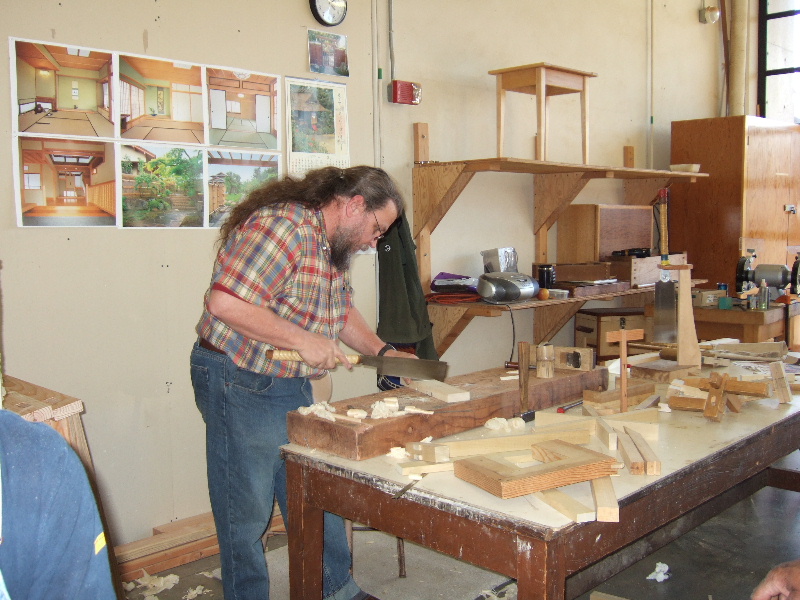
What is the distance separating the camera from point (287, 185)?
241 centimetres

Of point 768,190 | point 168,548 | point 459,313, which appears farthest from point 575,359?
point 768,190

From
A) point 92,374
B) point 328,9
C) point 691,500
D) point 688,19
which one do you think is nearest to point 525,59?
point 328,9

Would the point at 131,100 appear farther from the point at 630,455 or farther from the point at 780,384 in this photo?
the point at 780,384

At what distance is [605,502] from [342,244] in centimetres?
121

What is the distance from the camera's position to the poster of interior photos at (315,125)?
357cm

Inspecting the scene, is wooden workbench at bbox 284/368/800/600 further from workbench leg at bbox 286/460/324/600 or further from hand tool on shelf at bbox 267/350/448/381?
hand tool on shelf at bbox 267/350/448/381

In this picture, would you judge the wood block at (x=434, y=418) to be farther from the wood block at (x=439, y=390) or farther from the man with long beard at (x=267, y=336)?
the man with long beard at (x=267, y=336)

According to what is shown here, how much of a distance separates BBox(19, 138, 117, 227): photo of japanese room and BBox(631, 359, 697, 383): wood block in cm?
208

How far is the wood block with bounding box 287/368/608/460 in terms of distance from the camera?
73.0 inches

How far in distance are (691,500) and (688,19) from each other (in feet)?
17.7

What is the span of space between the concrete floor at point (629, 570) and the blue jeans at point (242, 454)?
70 centimetres

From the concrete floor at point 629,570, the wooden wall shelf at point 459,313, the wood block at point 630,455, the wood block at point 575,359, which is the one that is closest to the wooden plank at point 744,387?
the wood block at point 575,359

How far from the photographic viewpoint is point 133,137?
3018mm

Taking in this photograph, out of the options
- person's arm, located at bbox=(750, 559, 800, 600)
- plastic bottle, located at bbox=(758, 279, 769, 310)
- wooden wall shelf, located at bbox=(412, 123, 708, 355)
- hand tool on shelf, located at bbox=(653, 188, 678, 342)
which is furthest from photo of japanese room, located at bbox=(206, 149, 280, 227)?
plastic bottle, located at bbox=(758, 279, 769, 310)
